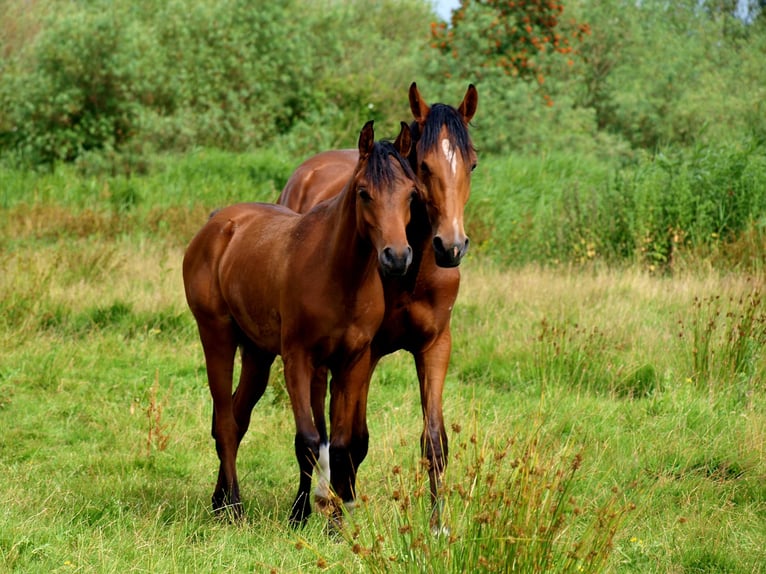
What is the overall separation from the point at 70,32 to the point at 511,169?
8.32m

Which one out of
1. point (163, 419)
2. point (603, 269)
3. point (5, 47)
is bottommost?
point (163, 419)

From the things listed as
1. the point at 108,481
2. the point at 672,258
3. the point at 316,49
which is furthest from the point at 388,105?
the point at 108,481

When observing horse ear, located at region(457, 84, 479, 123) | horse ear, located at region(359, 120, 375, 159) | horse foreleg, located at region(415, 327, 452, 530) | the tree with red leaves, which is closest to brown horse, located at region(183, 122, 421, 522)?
horse ear, located at region(359, 120, 375, 159)

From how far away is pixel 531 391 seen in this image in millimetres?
7863

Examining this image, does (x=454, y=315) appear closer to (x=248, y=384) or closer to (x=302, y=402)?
(x=248, y=384)

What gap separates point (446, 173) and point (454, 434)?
1946 mm

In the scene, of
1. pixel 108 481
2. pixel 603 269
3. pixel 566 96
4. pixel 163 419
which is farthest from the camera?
pixel 566 96

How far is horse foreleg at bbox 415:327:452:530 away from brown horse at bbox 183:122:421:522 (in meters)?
0.31

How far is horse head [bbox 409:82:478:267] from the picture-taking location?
16.4 ft

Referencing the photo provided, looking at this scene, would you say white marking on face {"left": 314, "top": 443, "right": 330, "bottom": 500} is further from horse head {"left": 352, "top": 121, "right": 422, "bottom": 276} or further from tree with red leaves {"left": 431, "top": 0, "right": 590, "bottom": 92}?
tree with red leaves {"left": 431, "top": 0, "right": 590, "bottom": 92}

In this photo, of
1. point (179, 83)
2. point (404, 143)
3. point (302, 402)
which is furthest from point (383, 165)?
point (179, 83)

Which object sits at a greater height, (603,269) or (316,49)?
(316,49)

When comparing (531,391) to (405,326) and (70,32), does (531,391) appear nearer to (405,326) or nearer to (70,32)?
(405,326)

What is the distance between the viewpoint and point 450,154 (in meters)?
5.26
